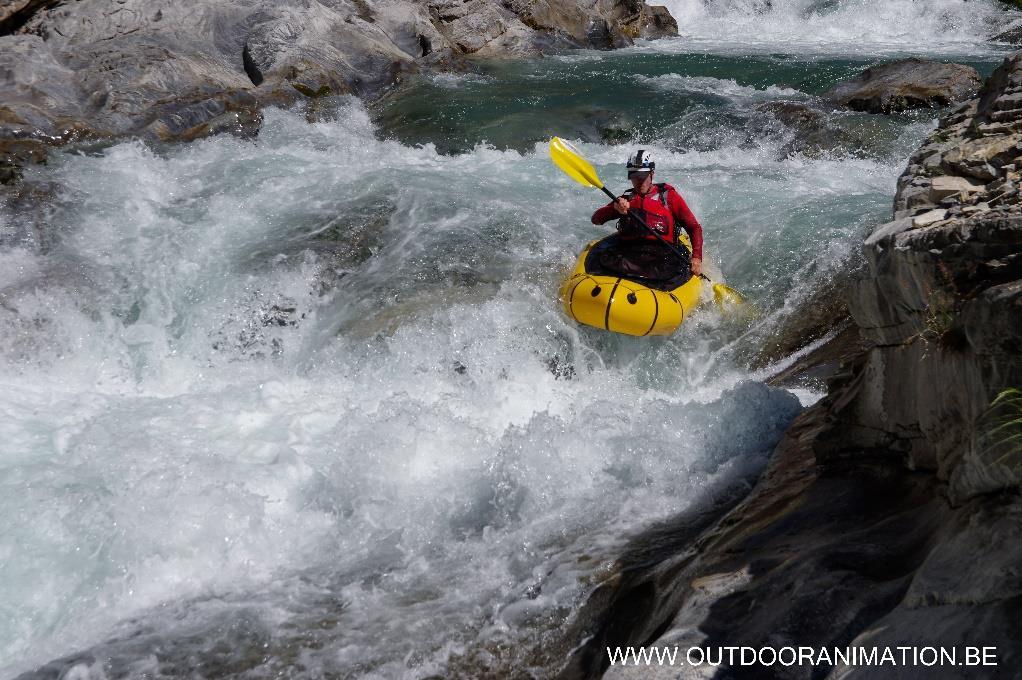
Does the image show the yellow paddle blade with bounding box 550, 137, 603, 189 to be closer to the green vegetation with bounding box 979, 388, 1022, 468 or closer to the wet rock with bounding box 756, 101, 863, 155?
the wet rock with bounding box 756, 101, 863, 155

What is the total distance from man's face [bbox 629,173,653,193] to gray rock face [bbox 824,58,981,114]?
214 inches

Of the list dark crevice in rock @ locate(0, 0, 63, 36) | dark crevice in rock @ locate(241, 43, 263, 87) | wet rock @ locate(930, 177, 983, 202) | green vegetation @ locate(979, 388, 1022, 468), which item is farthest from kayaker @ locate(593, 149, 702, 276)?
dark crevice in rock @ locate(0, 0, 63, 36)

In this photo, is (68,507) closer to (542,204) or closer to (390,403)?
(390,403)

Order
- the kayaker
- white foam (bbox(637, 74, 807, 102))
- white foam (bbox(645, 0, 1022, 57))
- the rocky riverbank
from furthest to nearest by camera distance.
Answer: white foam (bbox(645, 0, 1022, 57)), white foam (bbox(637, 74, 807, 102)), the kayaker, the rocky riverbank

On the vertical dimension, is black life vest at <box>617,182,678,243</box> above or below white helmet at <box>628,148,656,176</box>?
below

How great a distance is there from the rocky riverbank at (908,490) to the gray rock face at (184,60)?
24.7ft

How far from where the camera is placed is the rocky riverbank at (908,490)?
207 centimetres

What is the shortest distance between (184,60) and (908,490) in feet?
34.1

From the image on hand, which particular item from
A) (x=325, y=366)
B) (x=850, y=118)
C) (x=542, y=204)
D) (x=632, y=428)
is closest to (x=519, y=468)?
(x=632, y=428)

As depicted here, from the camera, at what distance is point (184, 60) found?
1084 centimetres

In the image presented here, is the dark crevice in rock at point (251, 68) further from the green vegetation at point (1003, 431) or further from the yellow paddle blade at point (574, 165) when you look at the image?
the green vegetation at point (1003, 431)

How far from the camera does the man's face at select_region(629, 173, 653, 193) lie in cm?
642

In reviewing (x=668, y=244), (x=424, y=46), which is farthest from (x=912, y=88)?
(x=424, y=46)

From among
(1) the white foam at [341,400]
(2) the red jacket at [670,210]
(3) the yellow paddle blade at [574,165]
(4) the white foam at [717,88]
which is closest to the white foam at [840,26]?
(4) the white foam at [717,88]
